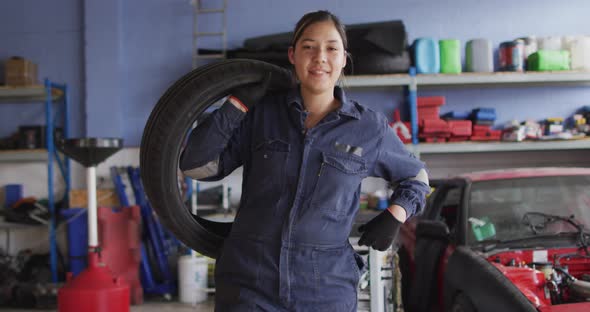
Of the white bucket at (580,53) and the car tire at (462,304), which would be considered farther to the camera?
the white bucket at (580,53)

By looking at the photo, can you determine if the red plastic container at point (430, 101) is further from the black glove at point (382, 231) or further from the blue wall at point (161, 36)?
the black glove at point (382, 231)

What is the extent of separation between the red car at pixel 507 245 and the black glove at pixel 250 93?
4.97ft

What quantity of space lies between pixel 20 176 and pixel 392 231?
5791mm

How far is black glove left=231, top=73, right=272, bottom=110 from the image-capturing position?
5.65 ft

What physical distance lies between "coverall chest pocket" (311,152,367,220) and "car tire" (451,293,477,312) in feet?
5.13


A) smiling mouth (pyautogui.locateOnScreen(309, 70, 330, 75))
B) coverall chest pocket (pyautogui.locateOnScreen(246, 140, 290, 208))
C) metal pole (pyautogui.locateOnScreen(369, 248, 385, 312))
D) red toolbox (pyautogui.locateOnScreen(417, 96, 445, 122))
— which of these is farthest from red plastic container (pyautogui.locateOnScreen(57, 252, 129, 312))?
red toolbox (pyautogui.locateOnScreen(417, 96, 445, 122))

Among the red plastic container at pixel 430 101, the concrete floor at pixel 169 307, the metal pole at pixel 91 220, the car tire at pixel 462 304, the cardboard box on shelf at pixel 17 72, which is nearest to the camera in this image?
the car tire at pixel 462 304

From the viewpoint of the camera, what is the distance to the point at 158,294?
582 cm

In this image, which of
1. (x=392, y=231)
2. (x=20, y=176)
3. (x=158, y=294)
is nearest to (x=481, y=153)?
(x=158, y=294)

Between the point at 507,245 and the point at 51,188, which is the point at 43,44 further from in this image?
the point at 507,245

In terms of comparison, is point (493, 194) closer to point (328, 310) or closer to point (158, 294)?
point (328, 310)

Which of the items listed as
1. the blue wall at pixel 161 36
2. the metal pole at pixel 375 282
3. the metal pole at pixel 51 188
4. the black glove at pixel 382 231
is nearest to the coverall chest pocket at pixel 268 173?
the black glove at pixel 382 231

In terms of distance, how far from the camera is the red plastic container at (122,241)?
5617mm

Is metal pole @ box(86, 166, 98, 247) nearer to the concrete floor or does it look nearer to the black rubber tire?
the concrete floor
